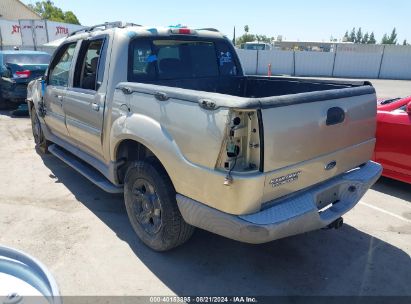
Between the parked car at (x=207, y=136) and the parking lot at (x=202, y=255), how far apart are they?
0.33 m

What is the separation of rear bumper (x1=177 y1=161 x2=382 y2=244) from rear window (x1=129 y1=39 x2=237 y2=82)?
1.58 metres

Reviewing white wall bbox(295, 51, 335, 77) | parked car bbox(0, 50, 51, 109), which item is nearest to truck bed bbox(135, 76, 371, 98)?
parked car bbox(0, 50, 51, 109)

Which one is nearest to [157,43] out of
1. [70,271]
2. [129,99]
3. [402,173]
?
[129,99]

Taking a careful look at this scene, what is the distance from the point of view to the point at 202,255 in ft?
11.1

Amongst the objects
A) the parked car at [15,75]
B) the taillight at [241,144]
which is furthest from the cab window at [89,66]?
the parked car at [15,75]

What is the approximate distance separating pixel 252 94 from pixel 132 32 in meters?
1.74

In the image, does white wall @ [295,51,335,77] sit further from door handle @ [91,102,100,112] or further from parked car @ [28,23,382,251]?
door handle @ [91,102,100,112]

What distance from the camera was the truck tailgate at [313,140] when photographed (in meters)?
2.46

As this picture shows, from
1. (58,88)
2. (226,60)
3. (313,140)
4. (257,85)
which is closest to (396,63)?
(257,85)

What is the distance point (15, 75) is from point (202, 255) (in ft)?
28.7

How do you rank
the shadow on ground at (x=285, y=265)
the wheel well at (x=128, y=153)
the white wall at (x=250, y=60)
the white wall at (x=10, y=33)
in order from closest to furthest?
the shadow on ground at (x=285, y=265)
the wheel well at (x=128, y=153)
the white wall at (x=10, y=33)
the white wall at (x=250, y=60)

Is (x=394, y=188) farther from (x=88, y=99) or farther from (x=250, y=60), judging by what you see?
(x=250, y=60)

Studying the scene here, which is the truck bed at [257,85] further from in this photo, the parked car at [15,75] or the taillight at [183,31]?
the parked car at [15,75]

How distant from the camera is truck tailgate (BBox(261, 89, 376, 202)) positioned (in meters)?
2.46
